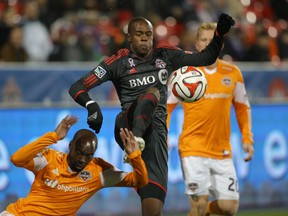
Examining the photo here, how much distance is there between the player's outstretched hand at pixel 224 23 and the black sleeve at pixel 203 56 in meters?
0.09

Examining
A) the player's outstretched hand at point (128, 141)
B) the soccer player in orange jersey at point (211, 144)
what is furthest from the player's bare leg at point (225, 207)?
the player's outstretched hand at point (128, 141)

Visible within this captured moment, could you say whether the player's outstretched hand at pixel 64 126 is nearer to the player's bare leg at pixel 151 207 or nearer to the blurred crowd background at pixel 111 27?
the player's bare leg at pixel 151 207

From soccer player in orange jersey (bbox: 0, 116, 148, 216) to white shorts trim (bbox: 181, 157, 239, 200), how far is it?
1814mm

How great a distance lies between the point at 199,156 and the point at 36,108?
3.54 m

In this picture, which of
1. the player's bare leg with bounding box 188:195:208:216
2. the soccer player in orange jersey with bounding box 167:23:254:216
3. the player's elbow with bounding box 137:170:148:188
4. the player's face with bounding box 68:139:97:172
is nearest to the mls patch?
the player's face with bounding box 68:139:97:172

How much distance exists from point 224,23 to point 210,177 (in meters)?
2.55

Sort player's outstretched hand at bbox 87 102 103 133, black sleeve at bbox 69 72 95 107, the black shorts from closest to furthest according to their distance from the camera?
player's outstretched hand at bbox 87 102 103 133, black sleeve at bbox 69 72 95 107, the black shorts

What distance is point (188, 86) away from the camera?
346 inches

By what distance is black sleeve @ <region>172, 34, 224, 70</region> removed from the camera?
27.3ft

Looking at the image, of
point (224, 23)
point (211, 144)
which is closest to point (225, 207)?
point (211, 144)

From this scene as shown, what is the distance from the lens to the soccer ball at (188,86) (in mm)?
8766

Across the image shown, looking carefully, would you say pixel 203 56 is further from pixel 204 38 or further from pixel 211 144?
pixel 211 144

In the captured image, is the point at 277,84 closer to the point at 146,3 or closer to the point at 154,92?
the point at 146,3

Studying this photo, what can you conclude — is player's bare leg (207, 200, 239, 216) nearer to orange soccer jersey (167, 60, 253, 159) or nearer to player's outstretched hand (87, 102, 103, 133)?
orange soccer jersey (167, 60, 253, 159)
